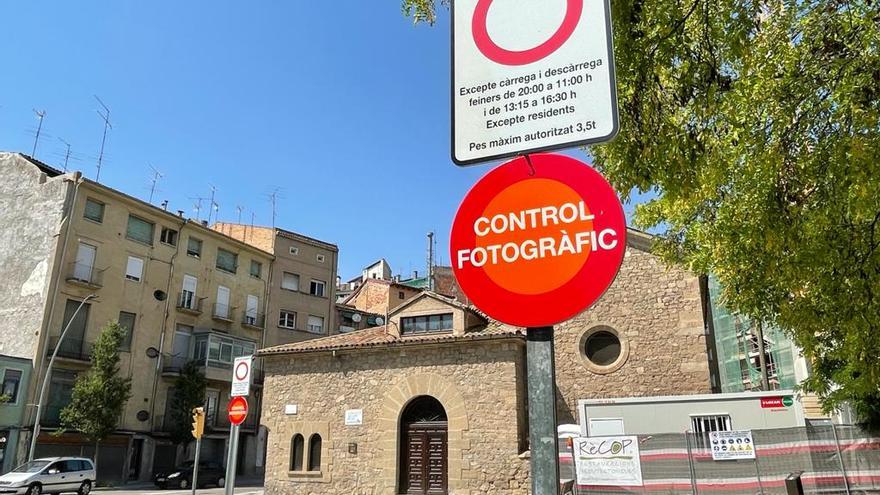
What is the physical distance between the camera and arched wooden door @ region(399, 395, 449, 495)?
59.9 feet

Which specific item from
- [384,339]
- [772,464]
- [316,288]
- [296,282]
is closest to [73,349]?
[296,282]

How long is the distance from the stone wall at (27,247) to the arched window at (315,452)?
14.7 m

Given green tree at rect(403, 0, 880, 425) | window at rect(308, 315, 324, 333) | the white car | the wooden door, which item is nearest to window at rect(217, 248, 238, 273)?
window at rect(308, 315, 324, 333)

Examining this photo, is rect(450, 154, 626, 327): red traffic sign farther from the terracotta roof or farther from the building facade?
the building facade

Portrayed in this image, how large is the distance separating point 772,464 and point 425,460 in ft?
30.8

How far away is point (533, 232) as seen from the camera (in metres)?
1.94

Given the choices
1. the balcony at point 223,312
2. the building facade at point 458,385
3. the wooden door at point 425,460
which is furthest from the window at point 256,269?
the wooden door at point 425,460

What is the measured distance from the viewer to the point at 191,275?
113 ft

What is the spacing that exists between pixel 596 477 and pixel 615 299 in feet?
20.1

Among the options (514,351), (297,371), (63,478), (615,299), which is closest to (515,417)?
(514,351)

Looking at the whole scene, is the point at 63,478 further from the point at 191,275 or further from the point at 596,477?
the point at 596,477

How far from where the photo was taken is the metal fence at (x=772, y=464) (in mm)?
12656

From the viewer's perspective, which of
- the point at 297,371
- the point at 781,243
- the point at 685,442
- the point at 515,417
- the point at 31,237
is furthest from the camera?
the point at 31,237

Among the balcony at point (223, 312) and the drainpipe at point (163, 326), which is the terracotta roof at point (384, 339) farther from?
the balcony at point (223, 312)
